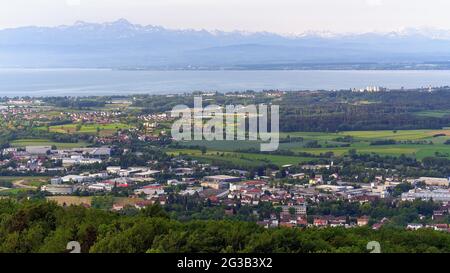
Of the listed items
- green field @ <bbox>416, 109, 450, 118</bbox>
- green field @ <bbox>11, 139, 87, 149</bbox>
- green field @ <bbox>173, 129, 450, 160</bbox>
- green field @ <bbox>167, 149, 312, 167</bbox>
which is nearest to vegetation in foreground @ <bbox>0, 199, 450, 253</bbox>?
green field @ <bbox>167, 149, 312, 167</bbox>

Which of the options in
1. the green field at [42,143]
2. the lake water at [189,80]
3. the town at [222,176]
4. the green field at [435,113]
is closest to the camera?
the town at [222,176]

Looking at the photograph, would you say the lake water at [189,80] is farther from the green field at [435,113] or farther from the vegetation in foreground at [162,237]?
the vegetation in foreground at [162,237]

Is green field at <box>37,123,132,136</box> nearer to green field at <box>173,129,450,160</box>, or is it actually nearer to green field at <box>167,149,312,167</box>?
green field at <box>173,129,450,160</box>

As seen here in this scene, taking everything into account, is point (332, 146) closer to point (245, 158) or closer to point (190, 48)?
point (245, 158)

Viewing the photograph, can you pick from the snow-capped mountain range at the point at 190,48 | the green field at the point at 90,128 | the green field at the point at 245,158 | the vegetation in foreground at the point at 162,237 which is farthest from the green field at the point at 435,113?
the vegetation in foreground at the point at 162,237

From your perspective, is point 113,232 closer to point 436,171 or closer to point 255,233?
point 255,233

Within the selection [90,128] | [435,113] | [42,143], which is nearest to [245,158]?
[42,143]
